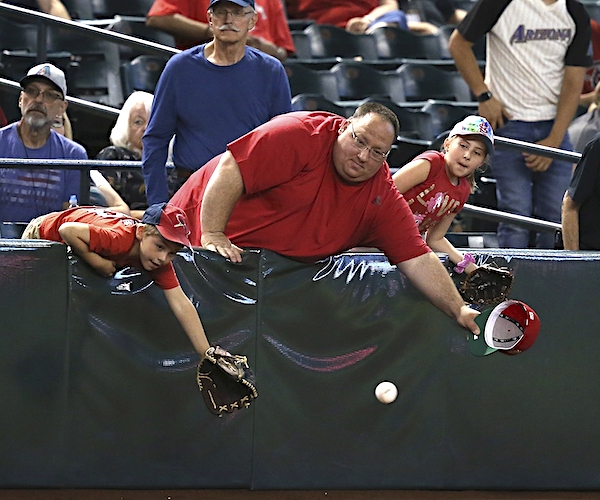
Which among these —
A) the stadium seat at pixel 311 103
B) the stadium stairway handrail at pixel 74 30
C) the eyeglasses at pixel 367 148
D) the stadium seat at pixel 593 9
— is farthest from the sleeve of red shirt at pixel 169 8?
the stadium seat at pixel 593 9

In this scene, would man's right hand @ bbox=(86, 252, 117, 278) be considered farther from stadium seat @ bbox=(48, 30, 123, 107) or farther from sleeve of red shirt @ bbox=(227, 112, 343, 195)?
stadium seat @ bbox=(48, 30, 123, 107)

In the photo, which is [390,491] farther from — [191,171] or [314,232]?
[191,171]

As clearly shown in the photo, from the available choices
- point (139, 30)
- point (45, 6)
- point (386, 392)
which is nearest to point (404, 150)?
point (139, 30)

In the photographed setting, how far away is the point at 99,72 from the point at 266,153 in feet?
12.5

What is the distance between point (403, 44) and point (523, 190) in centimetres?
381

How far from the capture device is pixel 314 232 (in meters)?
4.54

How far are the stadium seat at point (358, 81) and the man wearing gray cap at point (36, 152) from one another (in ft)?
11.0

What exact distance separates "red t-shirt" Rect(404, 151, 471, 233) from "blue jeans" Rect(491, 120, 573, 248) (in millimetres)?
1348

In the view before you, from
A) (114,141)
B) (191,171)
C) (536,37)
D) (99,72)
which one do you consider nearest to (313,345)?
(191,171)

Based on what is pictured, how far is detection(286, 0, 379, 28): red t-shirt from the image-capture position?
9.70m

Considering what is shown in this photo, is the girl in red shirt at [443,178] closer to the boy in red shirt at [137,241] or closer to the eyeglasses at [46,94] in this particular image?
the boy in red shirt at [137,241]

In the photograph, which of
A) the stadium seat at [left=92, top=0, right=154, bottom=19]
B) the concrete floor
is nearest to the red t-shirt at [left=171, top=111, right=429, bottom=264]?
the concrete floor

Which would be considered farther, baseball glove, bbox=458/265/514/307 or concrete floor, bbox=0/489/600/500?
baseball glove, bbox=458/265/514/307

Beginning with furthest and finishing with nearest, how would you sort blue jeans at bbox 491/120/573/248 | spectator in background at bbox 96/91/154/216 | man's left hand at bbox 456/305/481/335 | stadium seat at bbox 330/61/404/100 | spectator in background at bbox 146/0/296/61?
1. stadium seat at bbox 330/61/404/100
2. spectator in background at bbox 146/0/296/61
3. blue jeans at bbox 491/120/573/248
4. spectator in background at bbox 96/91/154/216
5. man's left hand at bbox 456/305/481/335
